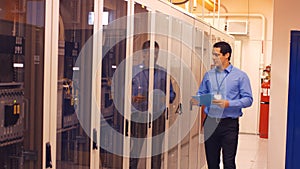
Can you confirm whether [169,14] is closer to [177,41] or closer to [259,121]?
[177,41]

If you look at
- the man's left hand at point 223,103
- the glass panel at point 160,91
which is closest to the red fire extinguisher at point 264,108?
the man's left hand at point 223,103

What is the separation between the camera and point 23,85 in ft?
6.38

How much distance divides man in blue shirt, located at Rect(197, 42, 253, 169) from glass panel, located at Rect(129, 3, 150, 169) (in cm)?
77

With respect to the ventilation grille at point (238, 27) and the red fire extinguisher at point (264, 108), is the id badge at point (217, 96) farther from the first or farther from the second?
the ventilation grille at point (238, 27)

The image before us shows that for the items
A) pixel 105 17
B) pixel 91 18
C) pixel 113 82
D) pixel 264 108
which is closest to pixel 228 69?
pixel 113 82

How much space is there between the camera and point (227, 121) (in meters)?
3.64

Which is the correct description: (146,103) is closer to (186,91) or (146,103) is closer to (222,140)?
(222,140)

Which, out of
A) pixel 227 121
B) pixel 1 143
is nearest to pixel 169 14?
pixel 227 121

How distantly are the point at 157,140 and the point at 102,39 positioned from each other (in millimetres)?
1342

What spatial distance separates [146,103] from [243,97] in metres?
0.98

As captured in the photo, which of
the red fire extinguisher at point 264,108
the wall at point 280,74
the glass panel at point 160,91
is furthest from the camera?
the red fire extinguisher at point 264,108

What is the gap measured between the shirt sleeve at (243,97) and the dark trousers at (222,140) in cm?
16

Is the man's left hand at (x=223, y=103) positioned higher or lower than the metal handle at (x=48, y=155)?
higher

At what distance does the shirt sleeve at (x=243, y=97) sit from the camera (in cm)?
359
